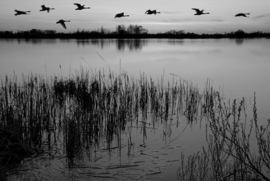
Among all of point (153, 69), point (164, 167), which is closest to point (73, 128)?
point (164, 167)

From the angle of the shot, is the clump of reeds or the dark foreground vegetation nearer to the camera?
the clump of reeds

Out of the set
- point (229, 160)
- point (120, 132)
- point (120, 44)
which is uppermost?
point (120, 44)

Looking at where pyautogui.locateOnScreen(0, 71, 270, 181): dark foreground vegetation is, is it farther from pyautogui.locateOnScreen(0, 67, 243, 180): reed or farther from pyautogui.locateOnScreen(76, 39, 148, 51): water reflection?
pyautogui.locateOnScreen(76, 39, 148, 51): water reflection

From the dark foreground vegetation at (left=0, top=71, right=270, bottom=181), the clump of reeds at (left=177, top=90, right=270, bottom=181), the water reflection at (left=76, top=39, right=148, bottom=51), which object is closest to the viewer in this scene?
the clump of reeds at (left=177, top=90, right=270, bottom=181)

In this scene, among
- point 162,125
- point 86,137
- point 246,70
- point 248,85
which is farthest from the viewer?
point 246,70

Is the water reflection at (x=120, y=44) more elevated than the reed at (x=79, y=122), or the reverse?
the water reflection at (x=120, y=44)

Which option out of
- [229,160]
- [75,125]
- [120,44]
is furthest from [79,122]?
[120,44]

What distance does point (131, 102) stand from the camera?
23.7 feet

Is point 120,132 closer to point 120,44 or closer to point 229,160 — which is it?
point 229,160

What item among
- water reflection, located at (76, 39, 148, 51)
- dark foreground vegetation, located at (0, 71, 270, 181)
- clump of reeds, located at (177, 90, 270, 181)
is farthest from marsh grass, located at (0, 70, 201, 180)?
water reflection, located at (76, 39, 148, 51)

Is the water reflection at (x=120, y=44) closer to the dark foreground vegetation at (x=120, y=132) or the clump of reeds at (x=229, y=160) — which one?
the dark foreground vegetation at (x=120, y=132)

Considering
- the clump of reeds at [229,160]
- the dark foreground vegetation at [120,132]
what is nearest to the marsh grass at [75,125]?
the dark foreground vegetation at [120,132]

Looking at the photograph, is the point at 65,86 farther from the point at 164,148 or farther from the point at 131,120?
the point at 164,148

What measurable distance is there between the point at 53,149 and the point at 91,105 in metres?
2.56
